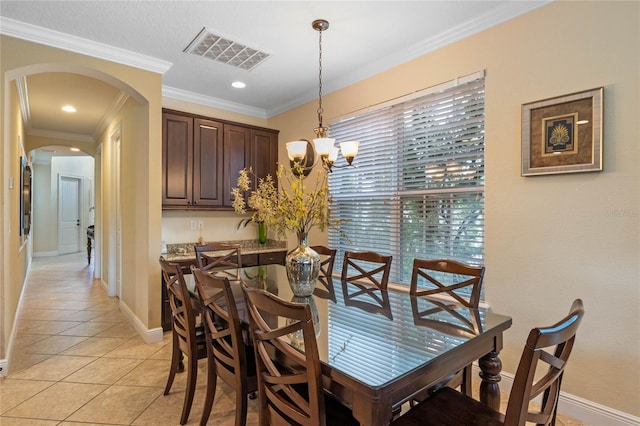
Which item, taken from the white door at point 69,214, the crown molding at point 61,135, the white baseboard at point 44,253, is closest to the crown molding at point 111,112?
the crown molding at point 61,135

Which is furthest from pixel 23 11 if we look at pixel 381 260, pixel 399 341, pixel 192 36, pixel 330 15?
pixel 399 341

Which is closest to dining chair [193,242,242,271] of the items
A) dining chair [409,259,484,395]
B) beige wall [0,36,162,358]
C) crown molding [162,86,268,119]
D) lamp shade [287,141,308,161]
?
beige wall [0,36,162,358]

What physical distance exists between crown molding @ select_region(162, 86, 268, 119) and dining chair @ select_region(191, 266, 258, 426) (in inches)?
119

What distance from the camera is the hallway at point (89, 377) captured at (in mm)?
2139

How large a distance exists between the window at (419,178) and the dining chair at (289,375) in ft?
5.87

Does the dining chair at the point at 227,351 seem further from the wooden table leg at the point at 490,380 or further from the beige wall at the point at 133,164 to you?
the beige wall at the point at 133,164

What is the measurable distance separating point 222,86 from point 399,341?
3.53 metres

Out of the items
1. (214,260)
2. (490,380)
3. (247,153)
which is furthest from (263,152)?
(490,380)

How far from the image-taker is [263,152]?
4547 mm

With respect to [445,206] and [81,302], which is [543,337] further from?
[81,302]

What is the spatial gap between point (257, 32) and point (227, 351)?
2.41 meters

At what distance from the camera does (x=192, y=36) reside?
2.77m

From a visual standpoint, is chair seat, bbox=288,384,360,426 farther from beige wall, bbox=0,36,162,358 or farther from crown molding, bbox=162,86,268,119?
crown molding, bbox=162,86,268,119

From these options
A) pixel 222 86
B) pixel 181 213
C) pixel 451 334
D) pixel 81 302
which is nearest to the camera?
pixel 451 334
